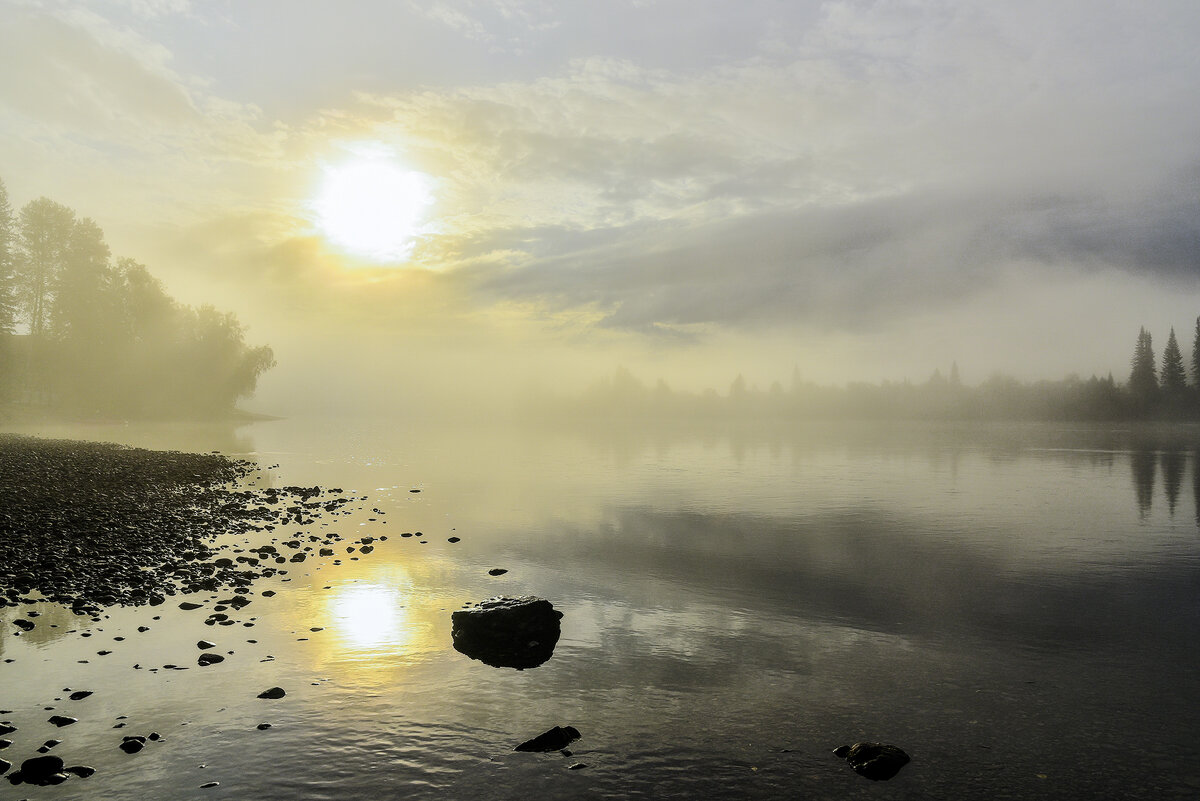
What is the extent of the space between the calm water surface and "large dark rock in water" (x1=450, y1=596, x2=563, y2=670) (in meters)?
0.67

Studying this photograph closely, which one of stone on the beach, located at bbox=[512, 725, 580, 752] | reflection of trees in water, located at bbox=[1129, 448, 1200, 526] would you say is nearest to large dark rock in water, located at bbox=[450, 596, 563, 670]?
stone on the beach, located at bbox=[512, 725, 580, 752]

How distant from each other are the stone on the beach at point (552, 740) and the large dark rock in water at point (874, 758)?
5.63 meters

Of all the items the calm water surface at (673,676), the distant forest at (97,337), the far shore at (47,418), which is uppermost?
the distant forest at (97,337)

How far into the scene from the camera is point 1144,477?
77.4 m

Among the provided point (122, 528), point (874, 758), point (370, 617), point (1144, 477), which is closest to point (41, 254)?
point (122, 528)

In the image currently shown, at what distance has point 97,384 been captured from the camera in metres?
117

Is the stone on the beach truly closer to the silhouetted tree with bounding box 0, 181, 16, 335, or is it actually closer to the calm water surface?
the calm water surface

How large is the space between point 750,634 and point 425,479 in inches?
2189

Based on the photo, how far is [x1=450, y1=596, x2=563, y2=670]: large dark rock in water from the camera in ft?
63.9

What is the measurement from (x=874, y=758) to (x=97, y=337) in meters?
130

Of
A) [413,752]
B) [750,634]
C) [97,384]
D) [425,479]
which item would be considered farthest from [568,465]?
[97,384]

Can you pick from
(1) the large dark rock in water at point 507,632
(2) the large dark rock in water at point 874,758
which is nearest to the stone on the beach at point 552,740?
(1) the large dark rock in water at point 507,632

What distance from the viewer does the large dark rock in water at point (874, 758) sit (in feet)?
42.7

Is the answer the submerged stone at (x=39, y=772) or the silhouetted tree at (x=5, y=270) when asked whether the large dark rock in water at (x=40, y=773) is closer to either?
the submerged stone at (x=39, y=772)
